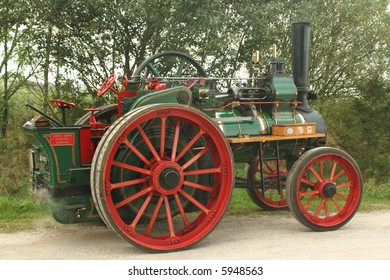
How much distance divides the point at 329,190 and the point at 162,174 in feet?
6.74

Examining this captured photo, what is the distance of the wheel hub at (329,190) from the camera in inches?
252

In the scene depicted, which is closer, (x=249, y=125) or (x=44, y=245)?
(x=44, y=245)

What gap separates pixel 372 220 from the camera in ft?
22.9

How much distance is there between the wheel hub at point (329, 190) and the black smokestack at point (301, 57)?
3.44 feet

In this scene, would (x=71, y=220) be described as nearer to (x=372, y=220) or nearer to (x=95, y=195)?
(x=95, y=195)

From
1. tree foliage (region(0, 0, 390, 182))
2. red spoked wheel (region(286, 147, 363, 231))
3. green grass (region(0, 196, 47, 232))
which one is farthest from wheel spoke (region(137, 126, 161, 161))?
tree foliage (region(0, 0, 390, 182))

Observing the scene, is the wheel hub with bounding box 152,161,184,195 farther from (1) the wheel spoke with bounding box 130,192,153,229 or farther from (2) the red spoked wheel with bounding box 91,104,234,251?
(1) the wheel spoke with bounding box 130,192,153,229

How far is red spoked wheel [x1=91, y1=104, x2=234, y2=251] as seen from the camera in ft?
17.1

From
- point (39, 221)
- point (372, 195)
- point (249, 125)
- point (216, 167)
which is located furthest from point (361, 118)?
point (39, 221)

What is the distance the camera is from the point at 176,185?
18.1ft

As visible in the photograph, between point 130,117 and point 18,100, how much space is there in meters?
7.02

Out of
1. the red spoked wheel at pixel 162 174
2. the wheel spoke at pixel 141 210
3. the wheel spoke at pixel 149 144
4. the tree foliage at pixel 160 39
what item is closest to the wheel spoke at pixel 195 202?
the red spoked wheel at pixel 162 174

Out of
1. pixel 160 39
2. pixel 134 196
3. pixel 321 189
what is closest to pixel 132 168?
pixel 134 196

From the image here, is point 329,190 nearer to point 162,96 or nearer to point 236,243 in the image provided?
point 236,243
